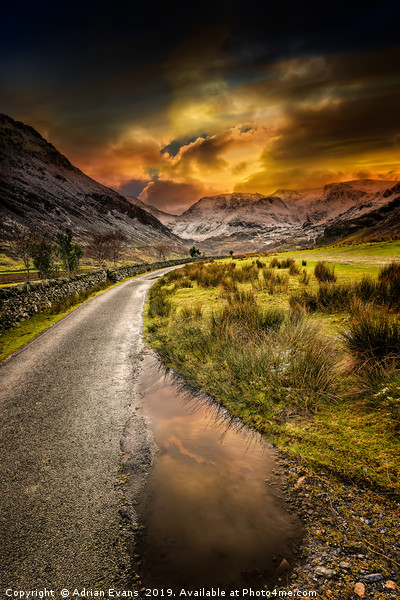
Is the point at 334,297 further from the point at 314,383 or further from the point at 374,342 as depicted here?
Answer: the point at 314,383

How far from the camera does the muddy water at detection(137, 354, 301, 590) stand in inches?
86.5

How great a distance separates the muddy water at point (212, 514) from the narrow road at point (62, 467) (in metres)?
0.39

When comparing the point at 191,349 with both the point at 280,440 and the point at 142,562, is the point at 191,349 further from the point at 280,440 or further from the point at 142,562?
the point at 142,562

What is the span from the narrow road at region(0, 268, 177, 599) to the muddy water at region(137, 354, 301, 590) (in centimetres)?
39

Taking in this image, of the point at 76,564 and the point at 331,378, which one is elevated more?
the point at 331,378

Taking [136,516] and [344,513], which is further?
[136,516]

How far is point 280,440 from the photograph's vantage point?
145 inches

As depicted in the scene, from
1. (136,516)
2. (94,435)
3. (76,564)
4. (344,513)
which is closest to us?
(76,564)

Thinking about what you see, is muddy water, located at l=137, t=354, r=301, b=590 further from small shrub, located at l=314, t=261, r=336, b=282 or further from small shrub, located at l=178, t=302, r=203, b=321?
small shrub, located at l=314, t=261, r=336, b=282

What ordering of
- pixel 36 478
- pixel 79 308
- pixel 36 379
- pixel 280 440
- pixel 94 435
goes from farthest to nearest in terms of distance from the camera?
pixel 79 308 < pixel 36 379 < pixel 94 435 < pixel 280 440 < pixel 36 478

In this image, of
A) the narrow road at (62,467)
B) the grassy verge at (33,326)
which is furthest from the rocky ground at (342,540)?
the grassy verge at (33,326)

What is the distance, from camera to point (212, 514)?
2.72 m

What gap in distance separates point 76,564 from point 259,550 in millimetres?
1554

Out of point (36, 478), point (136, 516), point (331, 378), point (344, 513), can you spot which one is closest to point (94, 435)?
point (36, 478)
